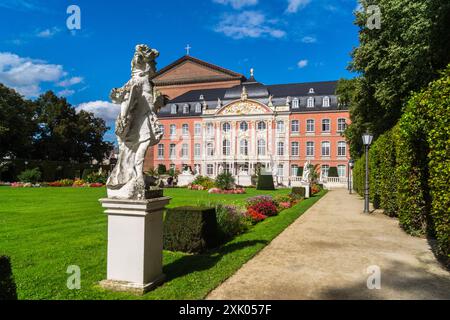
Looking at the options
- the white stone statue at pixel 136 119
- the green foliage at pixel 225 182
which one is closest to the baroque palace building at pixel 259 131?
the green foliage at pixel 225 182

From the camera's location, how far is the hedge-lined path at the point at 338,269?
14.3 feet

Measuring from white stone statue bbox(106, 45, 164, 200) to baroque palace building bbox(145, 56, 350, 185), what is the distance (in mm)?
38436

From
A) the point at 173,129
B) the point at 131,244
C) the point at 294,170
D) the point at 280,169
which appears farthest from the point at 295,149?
the point at 131,244

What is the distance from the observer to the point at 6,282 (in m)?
2.80

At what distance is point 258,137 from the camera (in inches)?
1854

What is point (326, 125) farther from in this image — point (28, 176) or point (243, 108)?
point (28, 176)

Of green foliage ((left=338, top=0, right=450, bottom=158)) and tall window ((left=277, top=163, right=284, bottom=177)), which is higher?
green foliage ((left=338, top=0, right=450, bottom=158))

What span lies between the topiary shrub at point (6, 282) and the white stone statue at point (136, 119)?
1697 millimetres

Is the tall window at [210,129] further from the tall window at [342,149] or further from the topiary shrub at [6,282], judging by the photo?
the topiary shrub at [6,282]

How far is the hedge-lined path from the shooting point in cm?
436

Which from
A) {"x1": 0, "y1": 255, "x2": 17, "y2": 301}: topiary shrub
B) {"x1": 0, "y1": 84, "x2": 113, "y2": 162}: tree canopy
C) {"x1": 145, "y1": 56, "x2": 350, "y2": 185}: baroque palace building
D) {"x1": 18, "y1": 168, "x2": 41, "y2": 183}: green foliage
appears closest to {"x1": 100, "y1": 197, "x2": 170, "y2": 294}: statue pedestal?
{"x1": 0, "y1": 255, "x2": 17, "y2": 301}: topiary shrub

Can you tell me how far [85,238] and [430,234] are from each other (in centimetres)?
819

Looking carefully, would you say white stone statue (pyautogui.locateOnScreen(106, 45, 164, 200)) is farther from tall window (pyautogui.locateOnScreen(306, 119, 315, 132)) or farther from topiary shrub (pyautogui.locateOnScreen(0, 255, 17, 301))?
tall window (pyautogui.locateOnScreen(306, 119, 315, 132))

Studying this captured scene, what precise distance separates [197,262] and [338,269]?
234 cm
